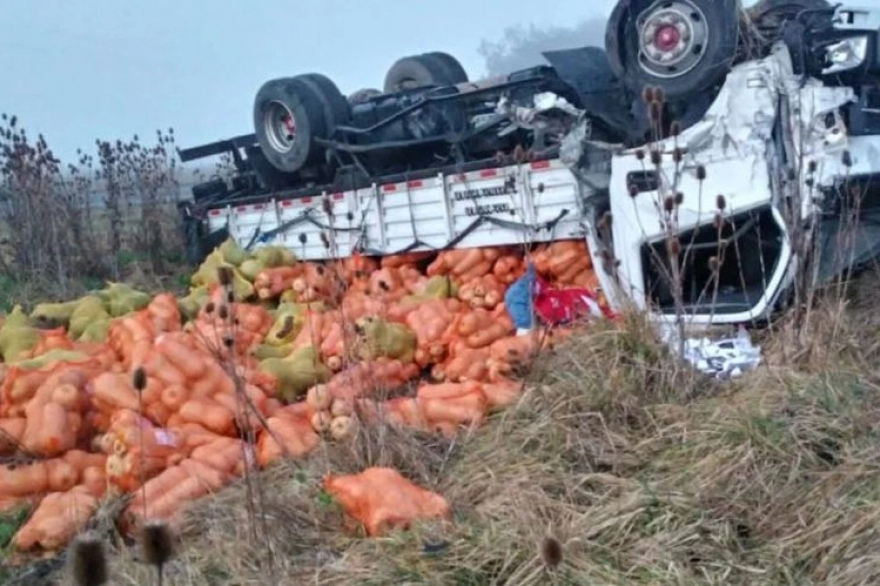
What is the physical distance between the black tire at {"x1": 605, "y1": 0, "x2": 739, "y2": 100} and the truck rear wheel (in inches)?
109

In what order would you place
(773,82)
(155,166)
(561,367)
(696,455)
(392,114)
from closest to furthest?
(696,455)
(561,367)
(773,82)
(392,114)
(155,166)

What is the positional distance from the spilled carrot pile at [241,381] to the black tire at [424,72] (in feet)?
9.83

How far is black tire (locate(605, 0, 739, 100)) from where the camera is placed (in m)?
6.06

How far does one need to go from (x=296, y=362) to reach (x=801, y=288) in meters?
2.79

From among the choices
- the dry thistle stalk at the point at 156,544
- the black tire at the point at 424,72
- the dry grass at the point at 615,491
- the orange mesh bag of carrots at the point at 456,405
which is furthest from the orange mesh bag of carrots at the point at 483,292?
the dry thistle stalk at the point at 156,544

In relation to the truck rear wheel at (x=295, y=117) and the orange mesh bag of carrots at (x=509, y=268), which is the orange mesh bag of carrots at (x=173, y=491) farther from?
the truck rear wheel at (x=295, y=117)

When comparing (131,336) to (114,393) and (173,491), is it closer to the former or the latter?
(114,393)

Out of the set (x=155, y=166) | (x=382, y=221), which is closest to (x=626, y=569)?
(x=382, y=221)

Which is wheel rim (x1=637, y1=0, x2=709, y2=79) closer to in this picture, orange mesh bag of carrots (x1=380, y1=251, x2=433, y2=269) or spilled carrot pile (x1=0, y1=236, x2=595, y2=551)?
spilled carrot pile (x1=0, y1=236, x2=595, y2=551)

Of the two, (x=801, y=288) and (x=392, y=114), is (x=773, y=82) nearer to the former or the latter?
(x=801, y=288)

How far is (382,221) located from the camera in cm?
816

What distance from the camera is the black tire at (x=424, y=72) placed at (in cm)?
1034

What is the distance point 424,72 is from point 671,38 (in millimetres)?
4439

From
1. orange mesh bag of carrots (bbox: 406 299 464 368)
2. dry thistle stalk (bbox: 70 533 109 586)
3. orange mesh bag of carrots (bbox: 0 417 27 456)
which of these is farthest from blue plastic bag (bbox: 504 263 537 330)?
dry thistle stalk (bbox: 70 533 109 586)
